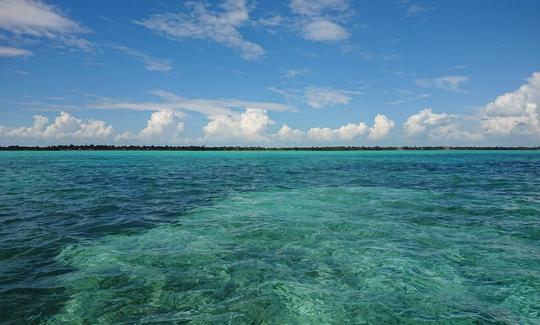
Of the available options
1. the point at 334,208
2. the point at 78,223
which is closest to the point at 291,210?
the point at 334,208

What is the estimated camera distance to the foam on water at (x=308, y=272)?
6793mm

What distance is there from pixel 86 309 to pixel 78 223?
887 cm

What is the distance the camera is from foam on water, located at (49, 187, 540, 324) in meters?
6.79

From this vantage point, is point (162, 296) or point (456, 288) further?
point (456, 288)

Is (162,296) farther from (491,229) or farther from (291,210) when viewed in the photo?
(491,229)

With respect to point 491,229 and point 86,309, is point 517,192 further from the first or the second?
point 86,309

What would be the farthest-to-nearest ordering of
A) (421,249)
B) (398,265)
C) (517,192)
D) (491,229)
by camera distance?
1. (517,192)
2. (491,229)
3. (421,249)
4. (398,265)

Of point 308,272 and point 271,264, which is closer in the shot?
point 308,272

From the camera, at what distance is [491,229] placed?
1334 cm

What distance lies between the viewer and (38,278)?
840 cm

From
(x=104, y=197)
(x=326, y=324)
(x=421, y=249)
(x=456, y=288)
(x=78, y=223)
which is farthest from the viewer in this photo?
(x=104, y=197)

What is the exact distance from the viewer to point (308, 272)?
891 cm

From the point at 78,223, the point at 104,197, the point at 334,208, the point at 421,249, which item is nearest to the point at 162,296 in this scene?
the point at 421,249

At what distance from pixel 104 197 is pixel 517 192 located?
27.9 meters
